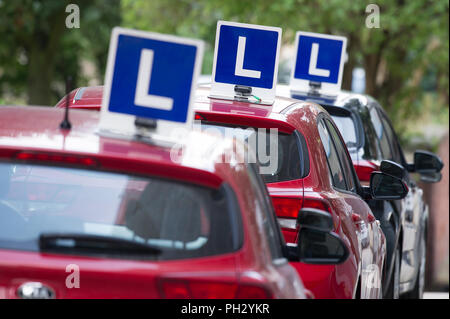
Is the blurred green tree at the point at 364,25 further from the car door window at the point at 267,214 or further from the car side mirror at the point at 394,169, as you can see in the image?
the car door window at the point at 267,214

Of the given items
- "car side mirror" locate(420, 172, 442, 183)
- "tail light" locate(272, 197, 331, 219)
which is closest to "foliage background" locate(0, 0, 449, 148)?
"car side mirror" locate(420, 172, 442, 183)

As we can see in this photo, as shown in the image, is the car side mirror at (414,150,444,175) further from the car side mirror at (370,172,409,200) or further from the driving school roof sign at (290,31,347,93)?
the car side mirror at (370,172,409,200)

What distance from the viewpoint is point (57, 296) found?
3.67 metres

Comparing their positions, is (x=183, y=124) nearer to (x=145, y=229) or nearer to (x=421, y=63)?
(x=145, y=229)

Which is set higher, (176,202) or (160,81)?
(160,81)

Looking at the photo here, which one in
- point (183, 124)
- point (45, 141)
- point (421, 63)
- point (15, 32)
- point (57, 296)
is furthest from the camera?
point (15, 32)

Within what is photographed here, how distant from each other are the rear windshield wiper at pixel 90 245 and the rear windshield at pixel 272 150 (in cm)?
230

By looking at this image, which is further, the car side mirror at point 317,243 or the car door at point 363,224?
the car door at point 363,224

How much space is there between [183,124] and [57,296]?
867 millimetres

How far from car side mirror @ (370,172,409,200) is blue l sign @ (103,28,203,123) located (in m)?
3.23

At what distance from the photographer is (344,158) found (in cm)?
715

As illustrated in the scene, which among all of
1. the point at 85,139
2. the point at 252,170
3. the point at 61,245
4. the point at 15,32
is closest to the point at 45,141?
the point at 85,139

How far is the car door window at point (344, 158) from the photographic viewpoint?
7008mm

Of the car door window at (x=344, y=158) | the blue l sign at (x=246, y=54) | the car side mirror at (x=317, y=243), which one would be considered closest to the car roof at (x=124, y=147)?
the car side mirror at (x=317, y=243)
